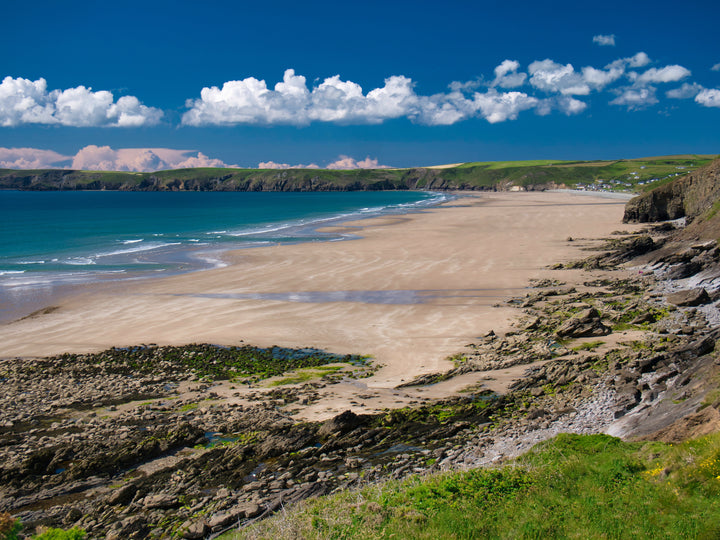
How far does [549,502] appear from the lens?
26.1ft

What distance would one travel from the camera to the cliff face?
3966 centimetres

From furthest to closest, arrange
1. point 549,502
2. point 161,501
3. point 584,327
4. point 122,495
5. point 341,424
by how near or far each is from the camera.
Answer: point 584,327, point 341,424, point 122,495, point 161,501, point 549,502

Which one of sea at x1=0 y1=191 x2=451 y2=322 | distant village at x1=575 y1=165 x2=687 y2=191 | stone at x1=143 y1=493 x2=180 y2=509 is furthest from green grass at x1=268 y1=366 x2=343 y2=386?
distant village at x1=575 y1=165 x2=687 y2=191

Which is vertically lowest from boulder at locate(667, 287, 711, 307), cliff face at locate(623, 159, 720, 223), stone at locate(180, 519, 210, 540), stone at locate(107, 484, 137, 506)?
stone at locate(107, 484, 137, 506)

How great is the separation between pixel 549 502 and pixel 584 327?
1270 cm

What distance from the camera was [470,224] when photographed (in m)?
68.8

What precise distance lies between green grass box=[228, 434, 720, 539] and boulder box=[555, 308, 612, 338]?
1031cm

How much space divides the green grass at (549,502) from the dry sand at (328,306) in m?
7.53

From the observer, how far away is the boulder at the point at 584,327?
19062mm

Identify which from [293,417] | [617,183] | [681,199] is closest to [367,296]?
[293,417]

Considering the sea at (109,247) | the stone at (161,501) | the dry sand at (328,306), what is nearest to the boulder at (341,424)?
the dry sand at (328,306)

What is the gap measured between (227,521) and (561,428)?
7608 millimetres

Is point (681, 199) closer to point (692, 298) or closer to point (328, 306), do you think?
point (692, 298)

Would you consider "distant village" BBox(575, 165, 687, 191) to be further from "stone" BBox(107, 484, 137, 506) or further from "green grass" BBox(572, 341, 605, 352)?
"stone" BBox(107, 484, 137, 506)
